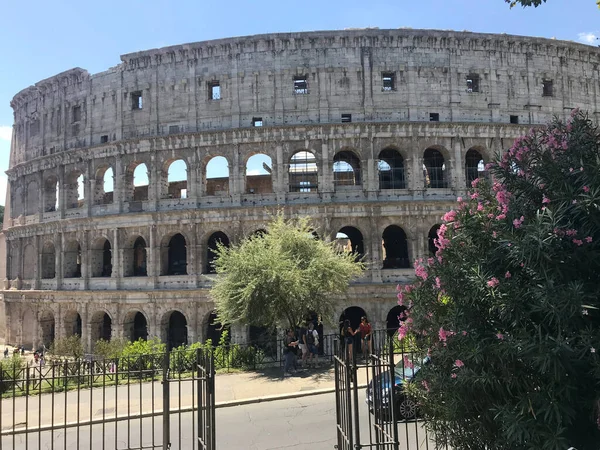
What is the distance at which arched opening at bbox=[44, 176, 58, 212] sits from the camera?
28.2 metres

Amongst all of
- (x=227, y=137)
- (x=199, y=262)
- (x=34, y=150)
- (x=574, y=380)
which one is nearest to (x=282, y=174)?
(x=227, y=137)

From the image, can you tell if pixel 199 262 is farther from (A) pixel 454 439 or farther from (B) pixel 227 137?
(A) pixel 454 439

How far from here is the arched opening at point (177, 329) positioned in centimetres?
2495

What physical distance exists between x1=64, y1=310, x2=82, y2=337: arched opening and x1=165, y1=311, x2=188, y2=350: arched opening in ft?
18.7

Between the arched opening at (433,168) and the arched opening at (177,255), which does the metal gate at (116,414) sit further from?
the arched opening at (433,168)

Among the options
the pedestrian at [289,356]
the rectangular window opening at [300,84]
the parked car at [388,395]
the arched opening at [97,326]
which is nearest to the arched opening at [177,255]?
the arched opening at [97,326]

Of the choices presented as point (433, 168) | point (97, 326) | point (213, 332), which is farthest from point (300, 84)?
point (97, 326)

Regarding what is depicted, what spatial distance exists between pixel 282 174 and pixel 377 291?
757 cm

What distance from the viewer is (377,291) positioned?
22.1m

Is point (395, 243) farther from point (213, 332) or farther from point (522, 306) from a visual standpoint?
point (522, 306)

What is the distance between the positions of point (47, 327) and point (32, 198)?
8.54 metres

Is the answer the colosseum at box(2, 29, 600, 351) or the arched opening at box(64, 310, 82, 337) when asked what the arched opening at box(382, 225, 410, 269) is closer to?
the colosseum at box(2, 29, 600, 351)

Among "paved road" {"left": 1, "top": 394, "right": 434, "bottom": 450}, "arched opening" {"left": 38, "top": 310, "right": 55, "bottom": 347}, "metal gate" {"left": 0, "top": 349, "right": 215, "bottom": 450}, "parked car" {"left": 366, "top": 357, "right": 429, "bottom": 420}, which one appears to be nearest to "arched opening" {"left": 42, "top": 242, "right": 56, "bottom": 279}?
"arched opening" {"left": 38, "top": 310, "right": 55, "bottom": 347}

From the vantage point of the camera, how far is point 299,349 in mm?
17297
